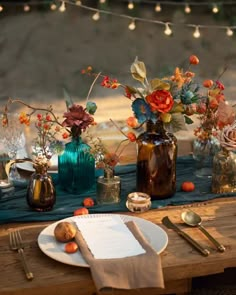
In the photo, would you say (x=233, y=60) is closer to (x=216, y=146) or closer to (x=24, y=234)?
(x=216, y=146)

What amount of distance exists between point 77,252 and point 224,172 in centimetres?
62

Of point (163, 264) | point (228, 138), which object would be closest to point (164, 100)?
point (228, 138)

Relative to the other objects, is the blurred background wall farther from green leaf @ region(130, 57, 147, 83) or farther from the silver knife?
the silver knife

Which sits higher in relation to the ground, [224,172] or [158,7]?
[158,7]

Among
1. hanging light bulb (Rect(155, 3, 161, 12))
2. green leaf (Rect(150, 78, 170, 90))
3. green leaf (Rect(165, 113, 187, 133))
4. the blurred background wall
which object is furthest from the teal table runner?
hanging light bulb (Rect(155, 3, 161, 12))

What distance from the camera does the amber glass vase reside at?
1.65 metres

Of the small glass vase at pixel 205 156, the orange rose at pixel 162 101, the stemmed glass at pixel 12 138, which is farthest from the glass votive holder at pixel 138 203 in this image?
the stemmed glass at pixel 12 138

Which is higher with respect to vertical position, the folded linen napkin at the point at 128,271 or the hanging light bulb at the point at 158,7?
the hanging light bulb at the point at 158,7

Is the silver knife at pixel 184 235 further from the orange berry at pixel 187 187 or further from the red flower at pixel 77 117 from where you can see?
the red flower at pixel 77 117

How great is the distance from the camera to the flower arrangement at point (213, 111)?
1.68 metres

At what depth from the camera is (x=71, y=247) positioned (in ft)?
4.20

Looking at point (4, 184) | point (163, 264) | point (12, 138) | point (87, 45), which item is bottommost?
point (163, 264)

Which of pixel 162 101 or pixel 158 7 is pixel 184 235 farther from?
pixel 158 7

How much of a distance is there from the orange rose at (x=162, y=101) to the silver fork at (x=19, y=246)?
51 cm
